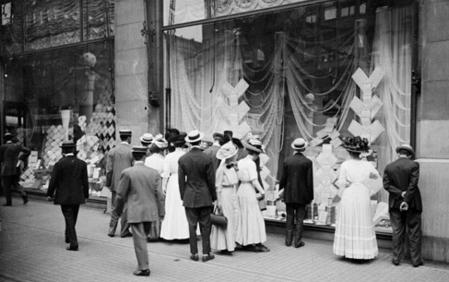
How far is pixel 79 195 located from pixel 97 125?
6015mm

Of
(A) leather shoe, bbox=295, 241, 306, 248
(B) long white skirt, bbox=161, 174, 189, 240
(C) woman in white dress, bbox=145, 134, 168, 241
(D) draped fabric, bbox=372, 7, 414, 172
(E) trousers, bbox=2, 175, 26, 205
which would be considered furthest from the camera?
(E) trousers, bbox=2, 175, 26, 205

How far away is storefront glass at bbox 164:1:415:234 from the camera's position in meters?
9.54

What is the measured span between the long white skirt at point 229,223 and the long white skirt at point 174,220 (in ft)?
3.65

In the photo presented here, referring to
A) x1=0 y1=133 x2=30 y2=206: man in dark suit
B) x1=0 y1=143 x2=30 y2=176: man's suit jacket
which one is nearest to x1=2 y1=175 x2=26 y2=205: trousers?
x1=0 y1=133 x2=30 y2=206: man in dark suit

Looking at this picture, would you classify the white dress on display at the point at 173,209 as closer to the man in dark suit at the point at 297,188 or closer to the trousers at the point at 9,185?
the man in dark suit at the point at 297,188

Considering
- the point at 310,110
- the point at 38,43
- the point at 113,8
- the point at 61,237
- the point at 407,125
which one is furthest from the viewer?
the point at 38,43

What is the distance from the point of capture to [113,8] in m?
13.7

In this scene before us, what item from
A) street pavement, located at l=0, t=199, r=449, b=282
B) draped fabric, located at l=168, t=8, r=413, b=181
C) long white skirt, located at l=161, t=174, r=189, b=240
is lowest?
street pavement, located at l=0, t=199, r=449, b=282

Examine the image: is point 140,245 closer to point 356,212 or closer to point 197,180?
point 197,180

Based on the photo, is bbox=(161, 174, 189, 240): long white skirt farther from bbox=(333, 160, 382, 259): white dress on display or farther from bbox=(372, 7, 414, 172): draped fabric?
bbox=(372, 7, 414, 172): draped fabric

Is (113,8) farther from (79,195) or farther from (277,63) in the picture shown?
(79,195)

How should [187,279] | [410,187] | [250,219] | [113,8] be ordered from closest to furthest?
[187,279]
[410,187]
[250,219]
[113,8]

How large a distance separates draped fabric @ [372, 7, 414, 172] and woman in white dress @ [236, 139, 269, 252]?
2690mm

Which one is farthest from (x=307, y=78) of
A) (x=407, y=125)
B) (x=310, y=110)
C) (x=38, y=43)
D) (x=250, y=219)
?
(x=38, y=43)
